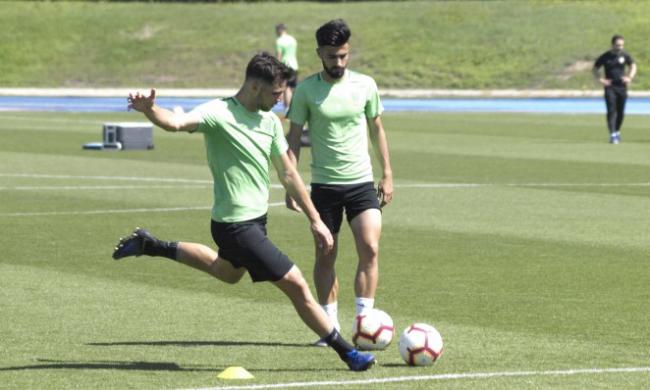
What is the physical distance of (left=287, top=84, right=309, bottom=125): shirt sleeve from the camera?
10.8 meters

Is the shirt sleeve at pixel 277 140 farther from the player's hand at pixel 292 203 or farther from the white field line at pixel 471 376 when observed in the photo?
the white field line at pixel 471 376

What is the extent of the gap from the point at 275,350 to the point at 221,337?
24.7 inches

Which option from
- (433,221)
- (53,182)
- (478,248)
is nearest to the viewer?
(478,248)

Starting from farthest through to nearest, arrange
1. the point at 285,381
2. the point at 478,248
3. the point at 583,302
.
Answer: the point at 478,248 → the point at 583,302 → the point at 285,381

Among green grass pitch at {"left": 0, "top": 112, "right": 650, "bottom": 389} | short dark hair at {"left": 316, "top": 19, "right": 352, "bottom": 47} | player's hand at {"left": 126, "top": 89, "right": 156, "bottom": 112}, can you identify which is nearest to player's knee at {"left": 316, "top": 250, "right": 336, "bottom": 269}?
green grass pitch at {"left": 0, "top": 112, "right": 650, "bottom": 389}

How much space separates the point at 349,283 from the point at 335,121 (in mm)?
3053

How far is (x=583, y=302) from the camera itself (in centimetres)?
1237

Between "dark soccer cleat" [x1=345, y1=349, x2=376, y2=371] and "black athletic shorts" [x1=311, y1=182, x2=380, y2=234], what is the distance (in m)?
1.53

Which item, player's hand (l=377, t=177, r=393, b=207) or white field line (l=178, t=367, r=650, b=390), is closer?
white field line (l=178, t=367, r=650, b=390)

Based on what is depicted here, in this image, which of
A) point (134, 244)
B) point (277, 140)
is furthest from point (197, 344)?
point (277, 140)

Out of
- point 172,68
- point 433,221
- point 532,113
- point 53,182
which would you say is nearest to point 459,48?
point 172,68

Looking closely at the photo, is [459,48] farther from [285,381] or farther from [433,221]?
[285,381]

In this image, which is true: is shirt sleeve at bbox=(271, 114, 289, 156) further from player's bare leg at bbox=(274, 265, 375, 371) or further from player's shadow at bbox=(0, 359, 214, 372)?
player's shadow at bbox=(0, 359, 214, 372)

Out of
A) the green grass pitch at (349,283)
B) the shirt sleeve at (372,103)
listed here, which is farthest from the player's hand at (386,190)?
the green grass pitch at (349,283)
